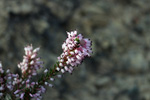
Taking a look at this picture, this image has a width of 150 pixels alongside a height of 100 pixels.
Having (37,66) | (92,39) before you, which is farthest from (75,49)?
(92,39)

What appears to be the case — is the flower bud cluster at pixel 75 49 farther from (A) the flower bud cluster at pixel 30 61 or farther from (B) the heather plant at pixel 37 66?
(A) the flower bud cluster at pixel 30 61

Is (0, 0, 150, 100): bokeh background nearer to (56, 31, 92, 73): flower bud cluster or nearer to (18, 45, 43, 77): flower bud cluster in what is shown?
(18, 45, 43, 77): flower bud cluster

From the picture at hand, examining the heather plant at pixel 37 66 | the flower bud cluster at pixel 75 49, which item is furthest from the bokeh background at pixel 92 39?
the flower bud cluster at pixel 75 49

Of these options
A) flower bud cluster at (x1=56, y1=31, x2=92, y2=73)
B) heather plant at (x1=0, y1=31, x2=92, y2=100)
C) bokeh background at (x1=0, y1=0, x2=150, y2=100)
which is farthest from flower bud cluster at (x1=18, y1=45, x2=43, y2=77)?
bokeh background at (x1=0, y1=0, x2=150, y2=100)

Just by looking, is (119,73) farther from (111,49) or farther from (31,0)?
(31,0)

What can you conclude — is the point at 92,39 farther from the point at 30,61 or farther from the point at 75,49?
the point at 75,49

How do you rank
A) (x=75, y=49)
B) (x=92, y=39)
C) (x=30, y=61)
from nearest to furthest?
(x=75, y=49) < (x=30, y=61) < (x=92, y=39)
